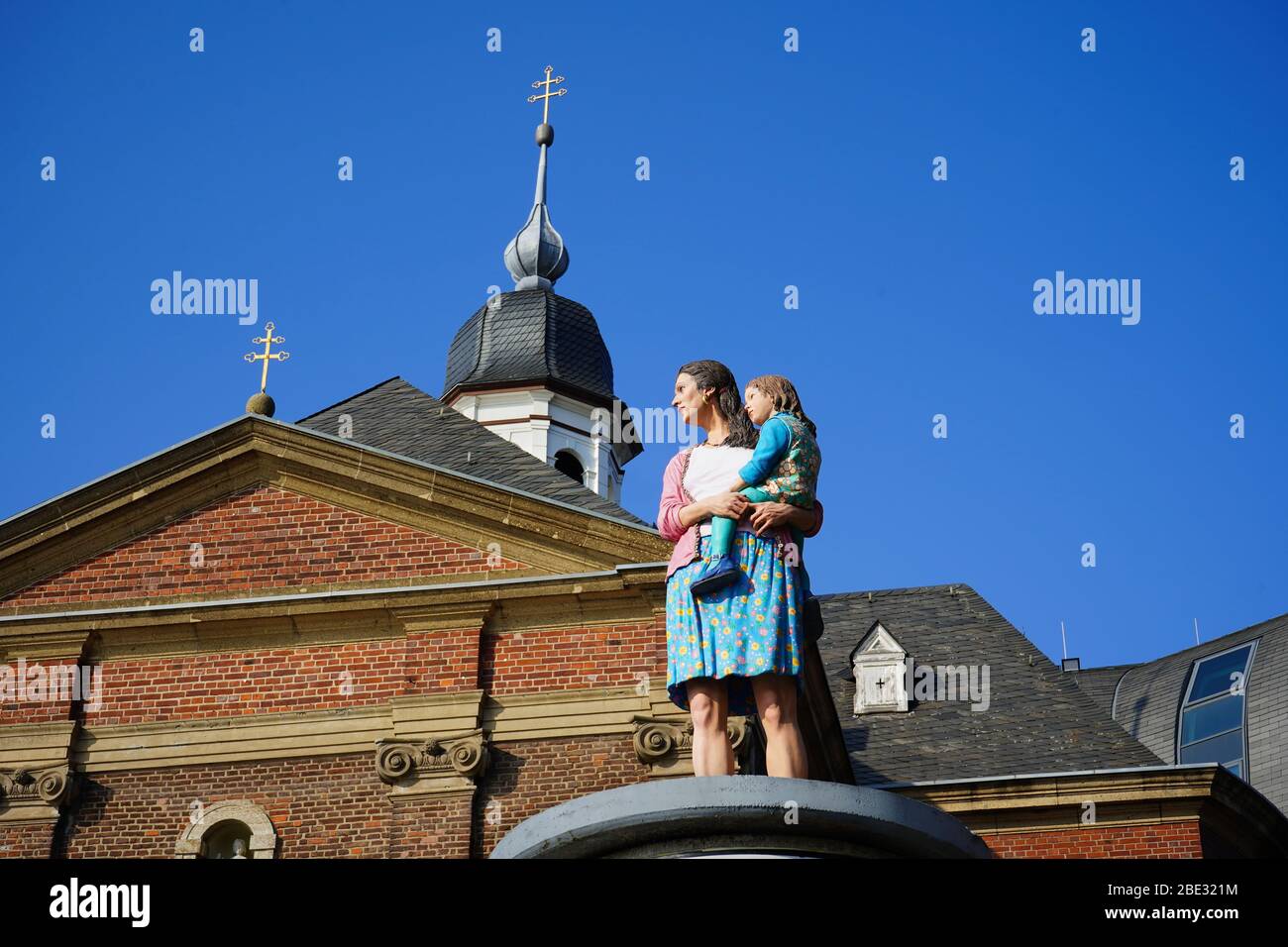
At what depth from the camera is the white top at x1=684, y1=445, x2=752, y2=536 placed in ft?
29.8

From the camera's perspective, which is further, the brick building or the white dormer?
the white dormer

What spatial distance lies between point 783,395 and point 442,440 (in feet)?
38.3

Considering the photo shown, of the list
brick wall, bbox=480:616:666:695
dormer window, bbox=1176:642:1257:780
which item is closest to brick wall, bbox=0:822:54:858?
brick wall, bbox=480:616:666:695

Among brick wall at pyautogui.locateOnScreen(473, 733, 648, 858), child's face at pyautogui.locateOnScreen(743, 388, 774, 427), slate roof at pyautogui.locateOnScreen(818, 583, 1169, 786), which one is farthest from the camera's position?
slate roof at pyautogui.locateOnScreen(818, 583, 1169, 786)

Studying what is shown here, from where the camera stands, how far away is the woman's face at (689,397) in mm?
9336

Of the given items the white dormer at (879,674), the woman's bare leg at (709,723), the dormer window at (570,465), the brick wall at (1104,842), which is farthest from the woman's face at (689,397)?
the dormer window at (570,465)

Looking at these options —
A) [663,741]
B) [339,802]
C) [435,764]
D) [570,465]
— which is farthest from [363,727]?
[570,465]

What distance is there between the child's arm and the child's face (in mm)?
260

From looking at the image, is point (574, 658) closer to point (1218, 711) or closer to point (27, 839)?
point (27, 839)

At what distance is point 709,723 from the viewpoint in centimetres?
870

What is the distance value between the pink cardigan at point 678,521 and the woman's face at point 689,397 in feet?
0.58

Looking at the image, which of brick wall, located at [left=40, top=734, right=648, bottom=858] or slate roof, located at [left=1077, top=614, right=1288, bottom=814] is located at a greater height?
slate roof, located at [left=1077, top=614, right=1288, bottom=814]

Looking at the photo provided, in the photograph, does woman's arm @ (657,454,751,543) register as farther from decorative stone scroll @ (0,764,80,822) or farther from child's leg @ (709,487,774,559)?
decorative stone scroll @ (0,764,80,822)
